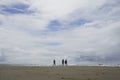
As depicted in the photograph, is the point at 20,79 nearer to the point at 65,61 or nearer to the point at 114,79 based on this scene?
the point at 114,79

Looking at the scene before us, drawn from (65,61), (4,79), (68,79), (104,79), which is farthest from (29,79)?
(65,61)

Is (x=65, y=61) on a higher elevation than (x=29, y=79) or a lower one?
higher

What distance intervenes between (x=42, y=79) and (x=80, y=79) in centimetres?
347

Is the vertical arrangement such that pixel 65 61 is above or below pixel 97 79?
above

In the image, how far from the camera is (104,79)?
22516 millimetres

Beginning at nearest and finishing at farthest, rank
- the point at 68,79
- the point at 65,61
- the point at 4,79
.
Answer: the point at 4,79 < the point at 68,79 < the point at 65,61

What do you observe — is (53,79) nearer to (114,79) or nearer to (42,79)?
(42,79)

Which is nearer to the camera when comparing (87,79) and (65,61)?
(87,79)

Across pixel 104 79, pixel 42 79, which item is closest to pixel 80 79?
pixel 104 79

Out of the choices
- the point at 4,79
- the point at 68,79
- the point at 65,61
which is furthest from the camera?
the point at 65,61

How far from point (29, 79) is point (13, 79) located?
130 centimetres

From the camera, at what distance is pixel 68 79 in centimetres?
2239

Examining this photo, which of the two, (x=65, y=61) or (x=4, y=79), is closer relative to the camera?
(x=4, y=79)

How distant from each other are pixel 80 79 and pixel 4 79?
258 inches
